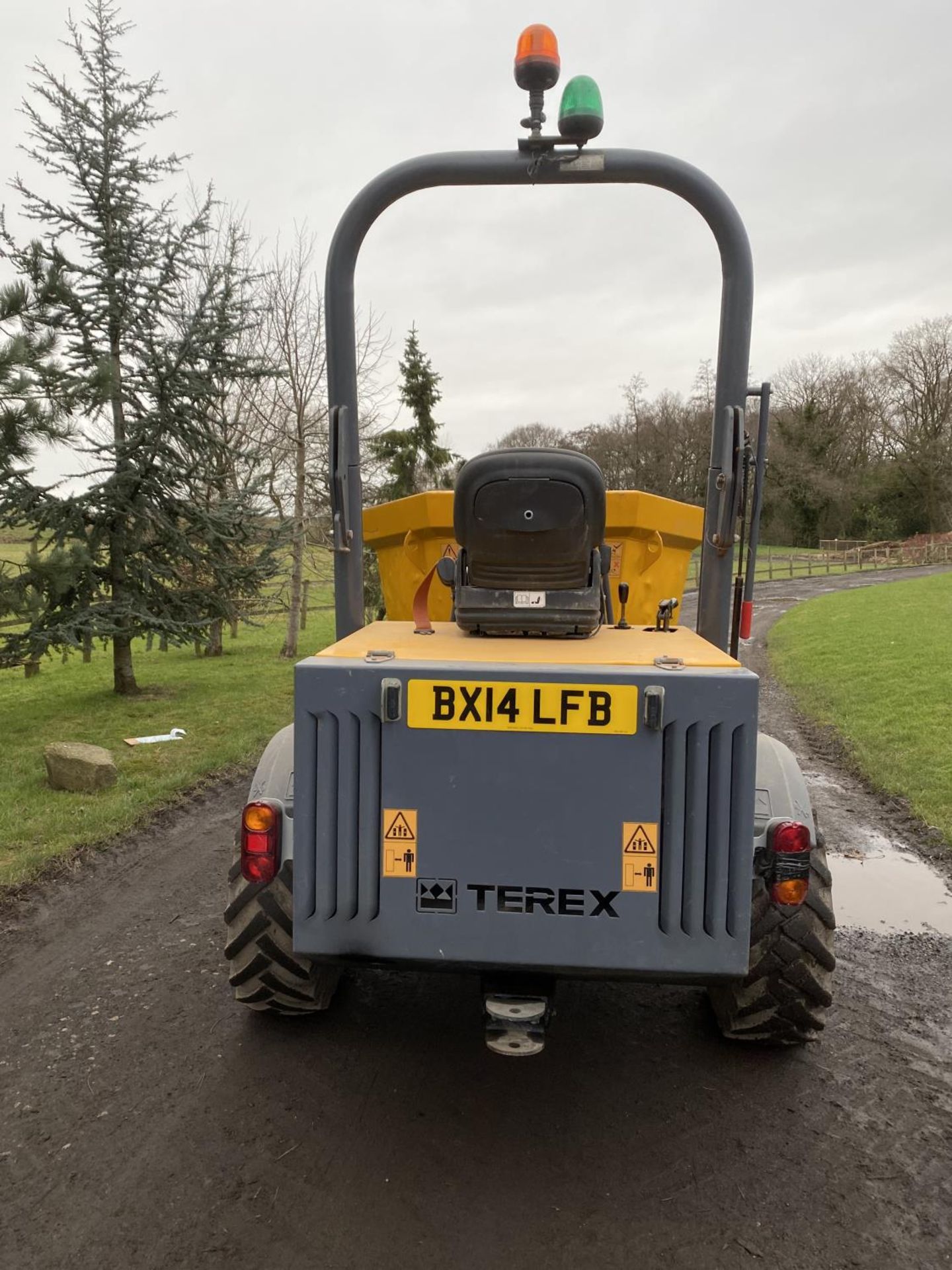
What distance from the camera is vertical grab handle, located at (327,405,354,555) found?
3.60 metres

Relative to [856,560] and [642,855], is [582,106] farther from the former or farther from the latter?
[856,560]

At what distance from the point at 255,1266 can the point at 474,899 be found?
1132 mm

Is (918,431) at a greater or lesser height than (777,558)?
greater

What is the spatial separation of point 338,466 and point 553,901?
74.6 inches

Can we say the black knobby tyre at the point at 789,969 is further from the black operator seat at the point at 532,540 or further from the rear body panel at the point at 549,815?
the black operator seat at the point at 532,540

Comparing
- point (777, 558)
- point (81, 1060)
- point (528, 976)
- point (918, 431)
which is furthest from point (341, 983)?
point (918, 431)

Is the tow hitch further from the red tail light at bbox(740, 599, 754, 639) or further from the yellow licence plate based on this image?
the red tail light at bbox(740, 599, 754, 639)

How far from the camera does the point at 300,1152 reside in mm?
2918

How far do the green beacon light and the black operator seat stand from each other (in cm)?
118

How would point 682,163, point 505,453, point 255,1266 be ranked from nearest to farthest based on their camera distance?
point 255,1266
point 505,453
point 682,163

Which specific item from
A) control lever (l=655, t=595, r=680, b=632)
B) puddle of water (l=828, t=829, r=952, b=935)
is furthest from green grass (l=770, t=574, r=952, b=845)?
control lever (l=655, t=595, r=680, b=632)

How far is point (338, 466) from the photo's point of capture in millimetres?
3605

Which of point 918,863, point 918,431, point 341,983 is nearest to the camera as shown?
point 341,983

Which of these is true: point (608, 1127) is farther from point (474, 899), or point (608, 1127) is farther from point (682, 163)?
point (682, 163)
